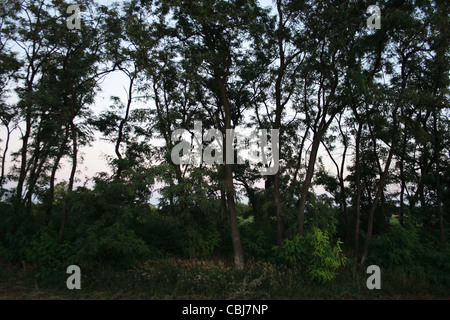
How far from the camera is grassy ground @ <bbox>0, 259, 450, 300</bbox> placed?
7.47 m

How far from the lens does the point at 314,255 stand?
9008 millimetres

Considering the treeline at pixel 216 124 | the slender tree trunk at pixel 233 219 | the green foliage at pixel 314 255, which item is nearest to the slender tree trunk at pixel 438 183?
the treeline at pixel 216 124

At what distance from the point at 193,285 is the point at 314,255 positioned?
3.82 m

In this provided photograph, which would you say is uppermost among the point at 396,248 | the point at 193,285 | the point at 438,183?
the point at 438,183

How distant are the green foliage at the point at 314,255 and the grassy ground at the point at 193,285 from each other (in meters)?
0.30

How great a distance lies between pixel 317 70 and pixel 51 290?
11890 millimetres

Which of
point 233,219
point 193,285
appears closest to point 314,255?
point 233,219

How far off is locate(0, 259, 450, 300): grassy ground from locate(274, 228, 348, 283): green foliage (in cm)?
30

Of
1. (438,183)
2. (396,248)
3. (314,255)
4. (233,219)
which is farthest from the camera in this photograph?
(438,183)

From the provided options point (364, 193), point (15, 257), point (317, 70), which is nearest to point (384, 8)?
point (317, 70)

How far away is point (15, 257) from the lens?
9.20 metres

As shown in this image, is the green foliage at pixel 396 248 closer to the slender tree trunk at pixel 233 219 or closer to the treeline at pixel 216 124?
the treeline at pixel 216 124

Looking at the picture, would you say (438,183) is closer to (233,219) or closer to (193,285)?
(233,219)

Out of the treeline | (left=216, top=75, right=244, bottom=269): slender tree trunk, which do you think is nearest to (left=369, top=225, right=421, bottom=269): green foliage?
the treeline
